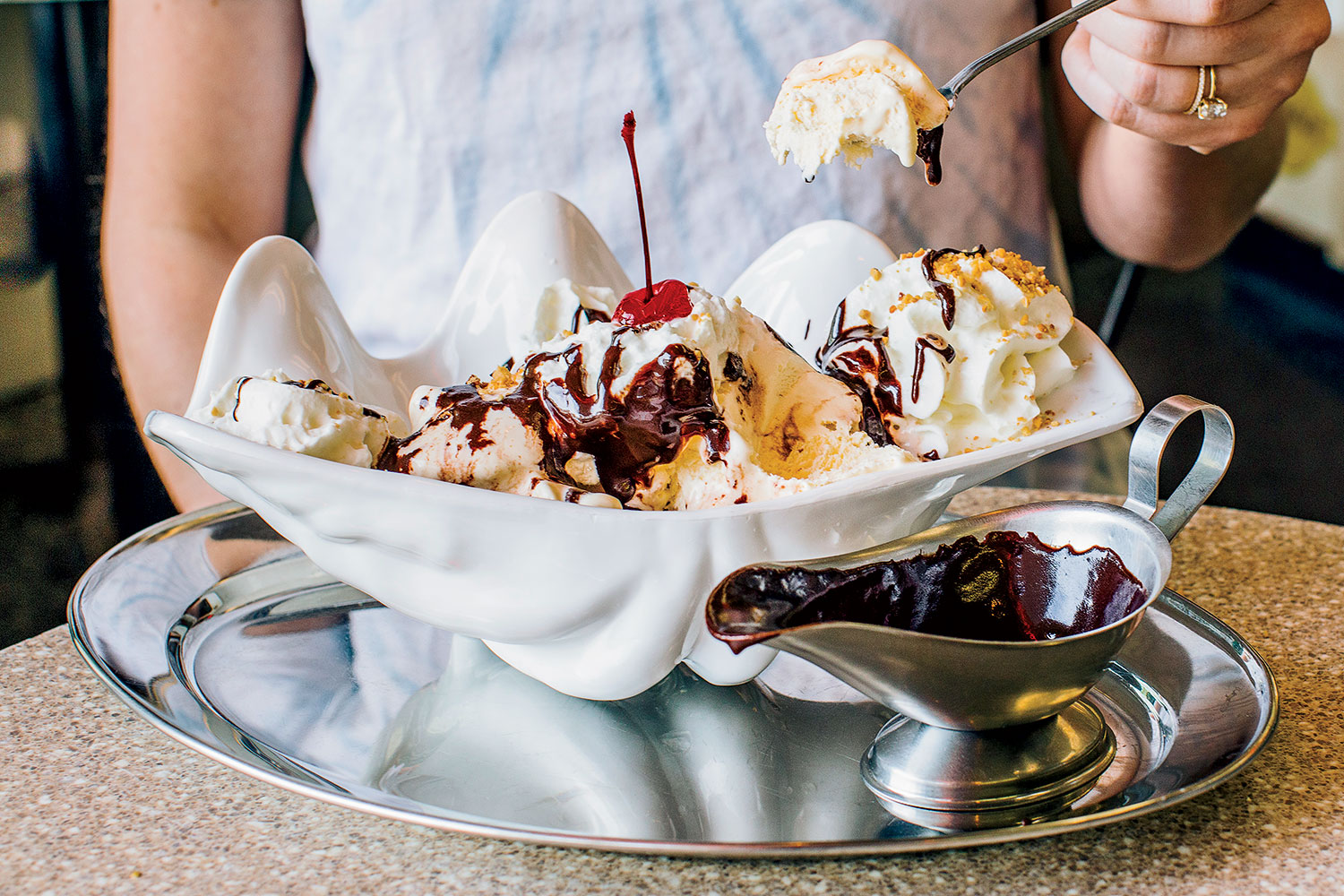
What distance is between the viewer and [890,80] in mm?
715

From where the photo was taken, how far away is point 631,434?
0.65 meters

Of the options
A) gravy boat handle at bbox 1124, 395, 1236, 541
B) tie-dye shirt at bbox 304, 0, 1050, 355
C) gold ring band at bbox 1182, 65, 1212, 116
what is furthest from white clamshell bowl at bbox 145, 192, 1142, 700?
tie-dye shirt at bbox 304, 0, 1050, 355

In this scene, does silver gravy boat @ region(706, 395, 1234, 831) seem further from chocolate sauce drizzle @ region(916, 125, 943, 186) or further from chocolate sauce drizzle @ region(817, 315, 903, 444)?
chocolate sauce drizzle @ region(916, 125, 943, 186)

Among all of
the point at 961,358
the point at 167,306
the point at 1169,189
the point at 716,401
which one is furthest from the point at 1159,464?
the point at 167,306

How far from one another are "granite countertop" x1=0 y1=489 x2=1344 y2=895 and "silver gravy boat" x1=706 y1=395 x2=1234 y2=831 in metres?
0.03

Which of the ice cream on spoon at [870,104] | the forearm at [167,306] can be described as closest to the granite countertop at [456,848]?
the ice cream on spoon at [870,104]

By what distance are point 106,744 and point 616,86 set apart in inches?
31.7

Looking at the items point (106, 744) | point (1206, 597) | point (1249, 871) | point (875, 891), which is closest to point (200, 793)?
point (106, 744)

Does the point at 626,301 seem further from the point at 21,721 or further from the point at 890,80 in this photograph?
the point at 21,721

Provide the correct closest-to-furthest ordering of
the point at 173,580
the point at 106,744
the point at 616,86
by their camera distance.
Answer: the point at 106,744 → the point at 173,580 → the point at 616,86

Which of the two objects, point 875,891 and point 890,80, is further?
point 890,80

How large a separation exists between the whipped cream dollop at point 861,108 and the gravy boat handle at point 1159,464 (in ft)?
0.68

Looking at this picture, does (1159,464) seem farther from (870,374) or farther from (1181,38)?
(1181,38)

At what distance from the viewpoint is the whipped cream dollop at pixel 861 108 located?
71cm
